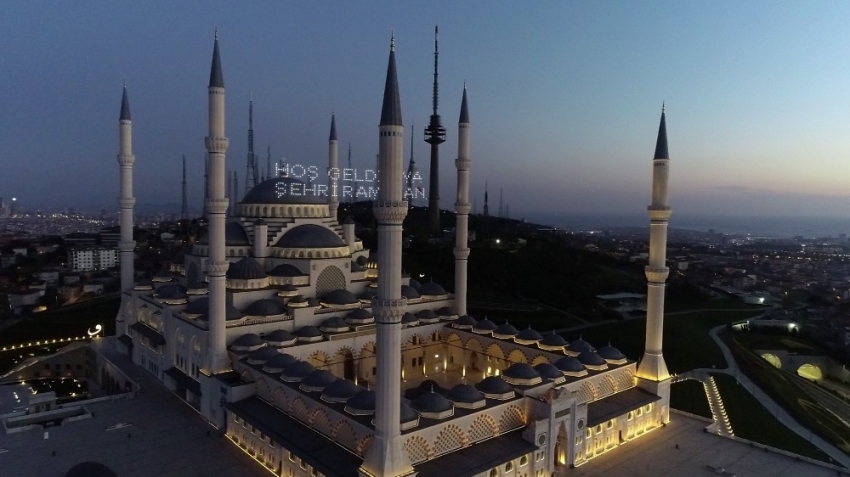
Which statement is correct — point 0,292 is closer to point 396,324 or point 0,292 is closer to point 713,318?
point 396,324

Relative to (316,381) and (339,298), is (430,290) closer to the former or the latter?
(339,298)

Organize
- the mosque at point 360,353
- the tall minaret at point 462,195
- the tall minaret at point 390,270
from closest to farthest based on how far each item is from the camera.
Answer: the tall minaret at point 390,270, the mosque at point 360,353, the tall minaret at point 462,195

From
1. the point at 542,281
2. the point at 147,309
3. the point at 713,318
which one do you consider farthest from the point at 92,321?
the point at 713,318

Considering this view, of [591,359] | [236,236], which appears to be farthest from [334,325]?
[591,359]

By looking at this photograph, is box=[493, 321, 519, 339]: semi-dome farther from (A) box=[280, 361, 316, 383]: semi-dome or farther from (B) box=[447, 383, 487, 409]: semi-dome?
(A) box=[280, 361, 316, 383]: semi-dome

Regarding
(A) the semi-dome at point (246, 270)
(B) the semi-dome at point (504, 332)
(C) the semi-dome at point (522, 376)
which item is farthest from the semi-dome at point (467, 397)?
(A) the semi-dome at point (246, 270)

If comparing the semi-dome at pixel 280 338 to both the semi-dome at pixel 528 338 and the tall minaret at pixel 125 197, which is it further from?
the tall minaret at pixel 125 197
